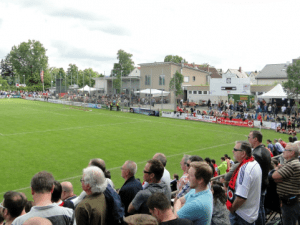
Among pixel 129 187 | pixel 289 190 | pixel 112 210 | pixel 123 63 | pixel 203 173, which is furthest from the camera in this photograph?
pixel 123 63

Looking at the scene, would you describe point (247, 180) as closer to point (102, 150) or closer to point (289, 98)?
point (102, 150)

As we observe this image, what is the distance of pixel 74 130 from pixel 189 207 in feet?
77.3

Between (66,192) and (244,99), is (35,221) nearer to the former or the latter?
(66,192)

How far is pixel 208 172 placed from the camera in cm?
351

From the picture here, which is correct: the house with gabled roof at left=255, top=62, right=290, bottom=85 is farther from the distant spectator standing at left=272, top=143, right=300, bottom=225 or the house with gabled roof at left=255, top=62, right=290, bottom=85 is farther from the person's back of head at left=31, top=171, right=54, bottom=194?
the person's back of head at left=31, top=171, right=54, bottom=194

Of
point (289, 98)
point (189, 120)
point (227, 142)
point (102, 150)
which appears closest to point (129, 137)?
point (102, 150)

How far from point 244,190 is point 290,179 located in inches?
48.0

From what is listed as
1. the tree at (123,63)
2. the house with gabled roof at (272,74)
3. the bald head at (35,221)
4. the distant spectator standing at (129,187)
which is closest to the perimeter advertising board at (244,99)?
the house with gabled roof at (272,74)

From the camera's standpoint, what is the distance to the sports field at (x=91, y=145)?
44.5 ft

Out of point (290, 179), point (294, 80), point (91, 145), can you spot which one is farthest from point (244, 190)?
point (294, 80)

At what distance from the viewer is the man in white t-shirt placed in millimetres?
4059

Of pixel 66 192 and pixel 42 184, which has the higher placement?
pixel 42 184

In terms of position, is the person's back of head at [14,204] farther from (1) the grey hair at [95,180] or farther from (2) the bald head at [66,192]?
(2) the bald head at [66,192]

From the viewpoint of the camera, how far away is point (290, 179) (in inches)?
185
